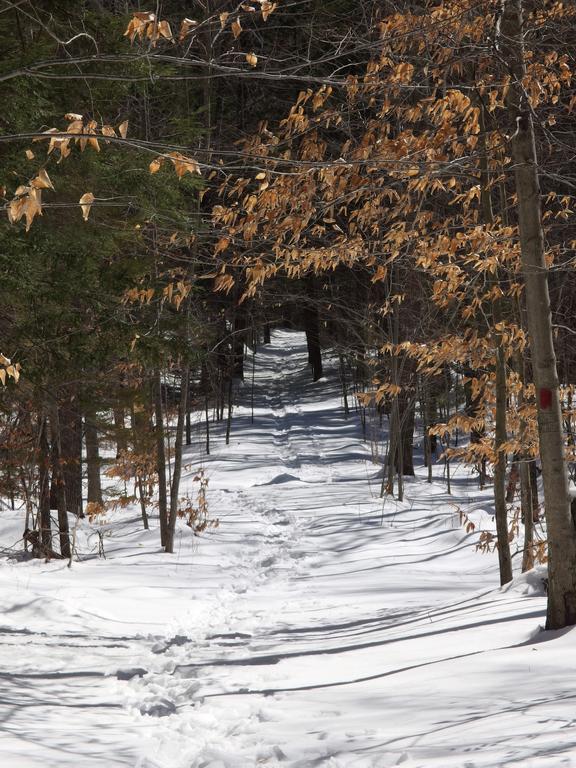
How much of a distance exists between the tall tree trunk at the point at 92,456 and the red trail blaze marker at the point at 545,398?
271 inches

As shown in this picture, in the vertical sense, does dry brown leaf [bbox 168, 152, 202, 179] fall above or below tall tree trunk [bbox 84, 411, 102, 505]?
above

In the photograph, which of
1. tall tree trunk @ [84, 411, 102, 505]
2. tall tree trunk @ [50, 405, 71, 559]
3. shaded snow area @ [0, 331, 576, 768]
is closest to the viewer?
shaded snow area @ [0, 331, 576, 768]

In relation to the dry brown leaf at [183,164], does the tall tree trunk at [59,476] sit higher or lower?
lower

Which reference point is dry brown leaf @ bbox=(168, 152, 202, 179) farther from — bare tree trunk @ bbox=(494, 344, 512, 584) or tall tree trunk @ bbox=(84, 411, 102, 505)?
tall tree trunk @ bbox=(84, 411, 102, 505)

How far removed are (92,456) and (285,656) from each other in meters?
7.37

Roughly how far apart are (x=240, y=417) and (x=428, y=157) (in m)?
29.0

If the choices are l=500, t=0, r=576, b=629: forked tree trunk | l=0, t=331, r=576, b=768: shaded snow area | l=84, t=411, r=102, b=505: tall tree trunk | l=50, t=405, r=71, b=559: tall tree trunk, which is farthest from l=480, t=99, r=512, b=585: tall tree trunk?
l=50, t=405, r=71, b=559: tall tree trunk

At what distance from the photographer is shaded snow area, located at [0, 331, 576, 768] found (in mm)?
4195

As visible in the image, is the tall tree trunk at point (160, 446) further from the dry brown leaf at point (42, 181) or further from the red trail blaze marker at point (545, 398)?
the dry brown leaf at point (42, 181)

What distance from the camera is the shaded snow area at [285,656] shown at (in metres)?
4.20

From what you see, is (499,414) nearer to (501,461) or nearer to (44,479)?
(501,461)

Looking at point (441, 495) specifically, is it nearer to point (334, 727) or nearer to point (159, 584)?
point (159, 584)

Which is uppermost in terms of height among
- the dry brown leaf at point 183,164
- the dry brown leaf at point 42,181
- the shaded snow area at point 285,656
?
the dry brown leaf at point 183,164

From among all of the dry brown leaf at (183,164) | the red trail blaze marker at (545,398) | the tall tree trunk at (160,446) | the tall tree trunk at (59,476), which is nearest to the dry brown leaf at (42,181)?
the dry brown leaf at (183,164)
